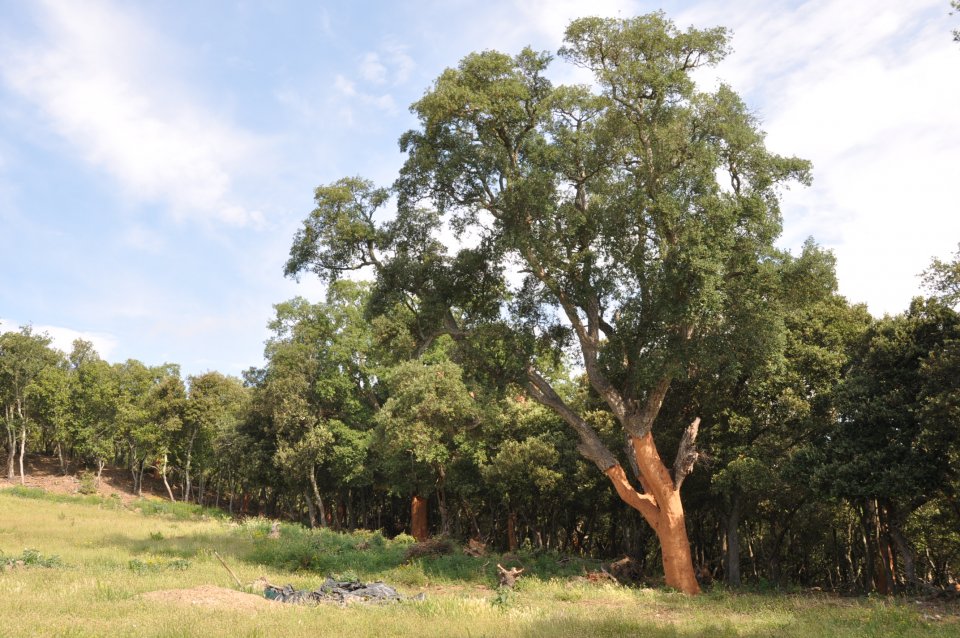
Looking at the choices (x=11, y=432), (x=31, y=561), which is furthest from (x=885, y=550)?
(x=11, y=432)

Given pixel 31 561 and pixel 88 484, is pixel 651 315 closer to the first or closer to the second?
pixel 31 561

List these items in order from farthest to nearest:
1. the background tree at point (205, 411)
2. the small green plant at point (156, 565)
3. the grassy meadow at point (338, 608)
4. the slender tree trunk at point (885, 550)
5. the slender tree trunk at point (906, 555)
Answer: the background tree at point (205, 411)
the slender tree trunk at point (885, 550)
the slender tree trunk at point (906, 555)
the small green plant at point (156, 565)
the grassy meadow at point (338, 608)

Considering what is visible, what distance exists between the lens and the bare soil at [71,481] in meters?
53.7

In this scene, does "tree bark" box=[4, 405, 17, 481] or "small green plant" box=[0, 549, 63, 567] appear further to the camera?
"tree bark" box=[4, 405, 17, 481]

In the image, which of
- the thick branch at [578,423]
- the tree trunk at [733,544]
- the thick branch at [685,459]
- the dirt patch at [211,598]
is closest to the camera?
the dirt patch at [211,598]

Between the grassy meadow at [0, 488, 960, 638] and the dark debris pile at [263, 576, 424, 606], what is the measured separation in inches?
33.3

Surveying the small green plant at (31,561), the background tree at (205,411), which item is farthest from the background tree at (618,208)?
the background tree at (205,411)

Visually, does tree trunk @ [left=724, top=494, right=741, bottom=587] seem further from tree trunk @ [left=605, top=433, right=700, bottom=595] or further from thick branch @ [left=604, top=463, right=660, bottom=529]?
thick branch @ [left=604, top=463, right=660, bottom=529]

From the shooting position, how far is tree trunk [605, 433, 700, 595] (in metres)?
19.5

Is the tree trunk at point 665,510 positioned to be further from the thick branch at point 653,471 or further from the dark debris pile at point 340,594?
the dark debris pile at point 340,594

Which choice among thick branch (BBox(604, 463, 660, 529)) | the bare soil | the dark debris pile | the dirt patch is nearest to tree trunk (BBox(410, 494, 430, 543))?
thick branch (BBox(604, 463, 660, 529))

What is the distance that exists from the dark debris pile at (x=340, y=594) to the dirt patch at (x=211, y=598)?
880 mm

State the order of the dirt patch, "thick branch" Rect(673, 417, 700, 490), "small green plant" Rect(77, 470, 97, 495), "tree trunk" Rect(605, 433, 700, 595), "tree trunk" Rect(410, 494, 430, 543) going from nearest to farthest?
the dirt patch < "tree trunk" Rect(605, 433, 700, 595) < "thick branch" Rect(673, 417, 700, 490) < "tree trunk" Rect(410, 494, 430, 543) < "small green plant" Rect(77, 470, 97, 495)

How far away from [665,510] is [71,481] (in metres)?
59.0
